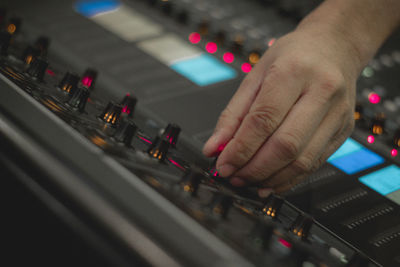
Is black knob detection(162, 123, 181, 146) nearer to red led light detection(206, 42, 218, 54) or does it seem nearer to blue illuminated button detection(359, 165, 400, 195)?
blue illuminated button detection(359, 165, 400, 195)

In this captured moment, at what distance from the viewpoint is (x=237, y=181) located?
2.56 ft

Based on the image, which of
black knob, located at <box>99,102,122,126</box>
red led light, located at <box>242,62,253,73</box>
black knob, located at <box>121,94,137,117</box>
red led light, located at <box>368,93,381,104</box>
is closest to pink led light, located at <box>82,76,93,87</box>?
black knob, located at <box>121,94,137,117</box>

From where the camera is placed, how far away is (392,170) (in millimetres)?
939

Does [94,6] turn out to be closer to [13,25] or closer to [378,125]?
[13,25]

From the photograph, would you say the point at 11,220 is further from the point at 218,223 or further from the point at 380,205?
the point at 380,205

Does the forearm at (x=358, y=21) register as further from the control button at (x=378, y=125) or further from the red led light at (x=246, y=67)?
the red led light at (x=246, y=67)

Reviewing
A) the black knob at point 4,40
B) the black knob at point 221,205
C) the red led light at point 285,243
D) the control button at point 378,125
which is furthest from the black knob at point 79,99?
the control button at point 378,125

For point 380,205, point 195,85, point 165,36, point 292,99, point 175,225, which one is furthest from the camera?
point 165,36

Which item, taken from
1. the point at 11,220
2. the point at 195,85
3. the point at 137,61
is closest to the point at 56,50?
the point at 137,61

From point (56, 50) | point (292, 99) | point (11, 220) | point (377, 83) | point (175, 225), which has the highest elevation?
point (377, 83)

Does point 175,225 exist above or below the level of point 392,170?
below

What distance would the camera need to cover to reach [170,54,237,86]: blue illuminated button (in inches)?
47.9

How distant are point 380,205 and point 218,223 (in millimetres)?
432

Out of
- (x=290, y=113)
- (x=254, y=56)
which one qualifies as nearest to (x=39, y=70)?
(x=290, y=113)
